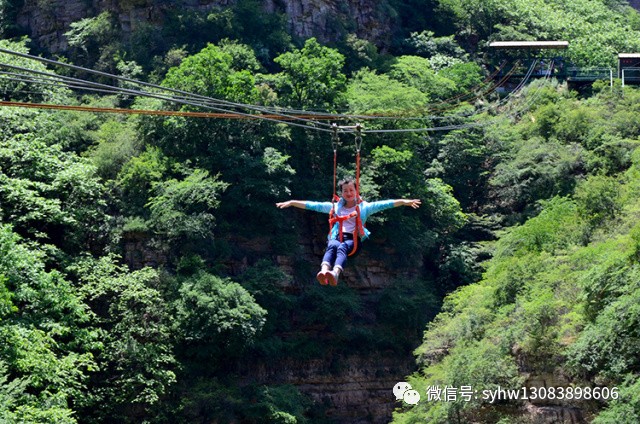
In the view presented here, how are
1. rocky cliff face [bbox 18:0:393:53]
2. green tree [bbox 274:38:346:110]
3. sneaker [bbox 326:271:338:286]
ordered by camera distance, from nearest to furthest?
sneaker [bbox 326:271:338:286]
green tree [bbox 274:38:346:110]
rocky cliff face [bbox 18:0:393:53]

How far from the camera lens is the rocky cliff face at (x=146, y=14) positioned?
4703 centimetres

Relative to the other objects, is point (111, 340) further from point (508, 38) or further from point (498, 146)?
point (508, 38)

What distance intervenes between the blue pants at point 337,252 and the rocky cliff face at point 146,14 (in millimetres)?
26809

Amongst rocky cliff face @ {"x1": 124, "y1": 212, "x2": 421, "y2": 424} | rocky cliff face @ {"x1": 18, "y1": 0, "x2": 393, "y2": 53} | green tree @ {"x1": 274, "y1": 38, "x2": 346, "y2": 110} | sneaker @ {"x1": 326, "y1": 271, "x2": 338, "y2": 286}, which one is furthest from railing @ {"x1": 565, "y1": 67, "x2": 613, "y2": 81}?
sneaker @ {"x1": 326, "y1": 271, "x2": 338, "y2": 286}

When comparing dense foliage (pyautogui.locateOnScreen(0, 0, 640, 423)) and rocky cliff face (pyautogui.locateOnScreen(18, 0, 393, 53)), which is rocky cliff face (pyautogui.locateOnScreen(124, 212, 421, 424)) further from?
rocky cliff face (pyautogui.locateOnScreen(18, 0, 393, 53))

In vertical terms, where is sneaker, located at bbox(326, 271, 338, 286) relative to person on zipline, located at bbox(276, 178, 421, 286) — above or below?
below

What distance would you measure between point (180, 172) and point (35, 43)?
12440 mm

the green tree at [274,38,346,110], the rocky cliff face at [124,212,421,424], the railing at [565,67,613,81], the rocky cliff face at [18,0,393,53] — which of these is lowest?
the rocky cliff face at [124,212,421,424]

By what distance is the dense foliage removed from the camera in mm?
31406

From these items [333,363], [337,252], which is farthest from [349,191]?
[333,363]

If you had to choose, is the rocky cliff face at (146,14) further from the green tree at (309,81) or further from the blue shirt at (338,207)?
the blue shirt at (338,207)

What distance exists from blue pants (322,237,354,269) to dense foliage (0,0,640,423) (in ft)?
29.3

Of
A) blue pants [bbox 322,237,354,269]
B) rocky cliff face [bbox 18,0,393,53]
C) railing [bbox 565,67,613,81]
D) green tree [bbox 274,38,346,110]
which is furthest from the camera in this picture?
railing [bbox 565,67,613,81]

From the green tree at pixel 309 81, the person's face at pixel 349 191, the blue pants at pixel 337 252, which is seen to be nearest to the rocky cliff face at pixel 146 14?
the green tree at pixel 309 81
